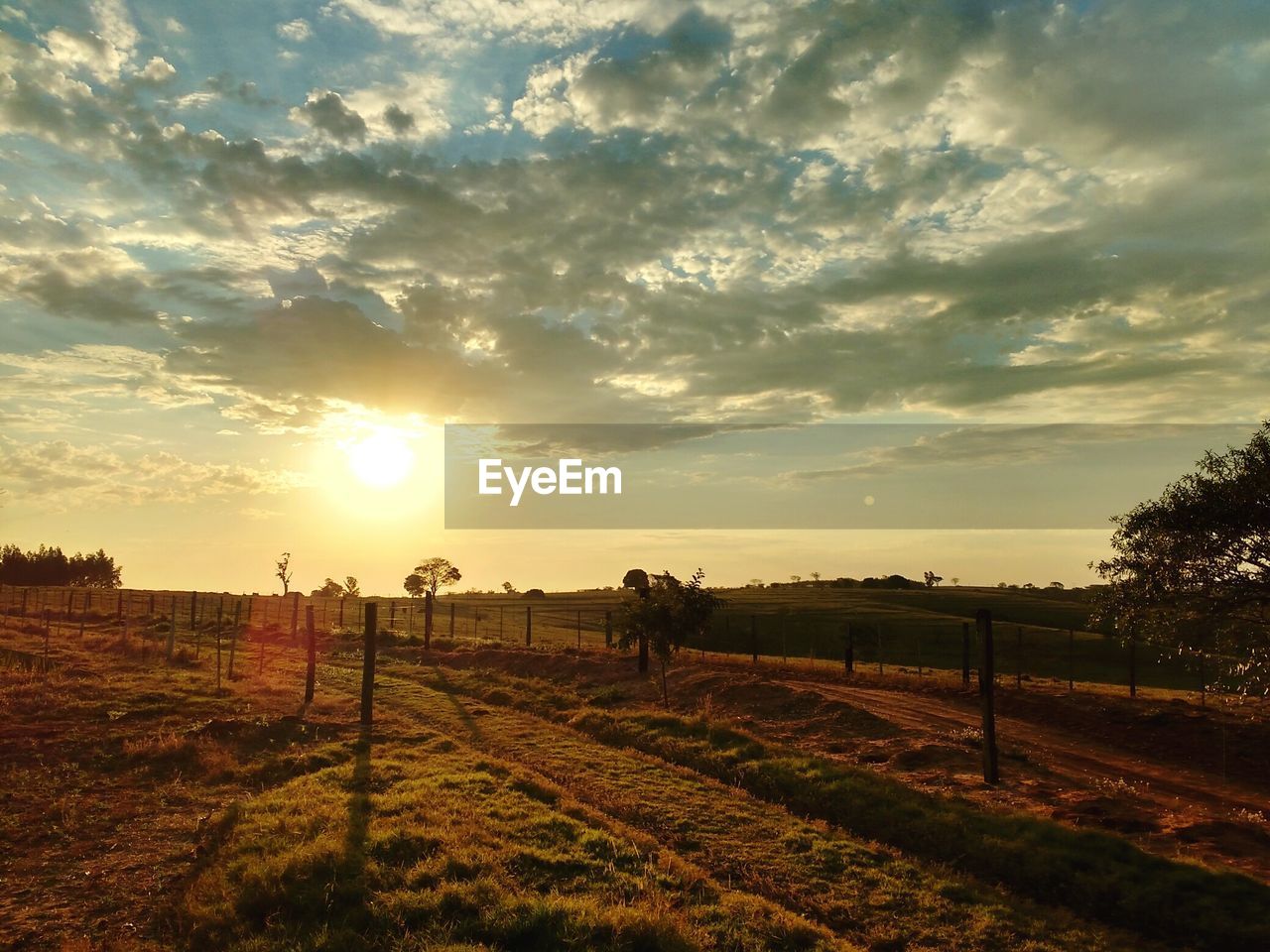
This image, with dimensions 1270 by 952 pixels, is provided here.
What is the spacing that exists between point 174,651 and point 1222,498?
41.5m

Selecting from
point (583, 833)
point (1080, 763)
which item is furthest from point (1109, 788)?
point (583, 833)

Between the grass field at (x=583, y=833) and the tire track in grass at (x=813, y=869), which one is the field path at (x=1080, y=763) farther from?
the tire track in grass at (x=813, y=869)

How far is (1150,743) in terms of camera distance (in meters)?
24.2

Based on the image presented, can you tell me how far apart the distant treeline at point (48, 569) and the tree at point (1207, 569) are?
128207mm

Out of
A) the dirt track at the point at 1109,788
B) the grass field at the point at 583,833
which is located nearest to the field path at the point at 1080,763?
the dirt track at the point at 1109,788

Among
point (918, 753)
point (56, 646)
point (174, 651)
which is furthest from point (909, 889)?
point (56, 646)

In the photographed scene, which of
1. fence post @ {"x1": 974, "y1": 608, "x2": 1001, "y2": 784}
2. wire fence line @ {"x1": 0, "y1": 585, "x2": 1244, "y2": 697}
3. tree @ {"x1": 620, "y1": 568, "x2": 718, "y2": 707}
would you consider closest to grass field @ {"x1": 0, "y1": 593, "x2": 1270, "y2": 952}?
fence post @ {"x1": 974, "y1": 608, "x2": 1001, "y2": 784}

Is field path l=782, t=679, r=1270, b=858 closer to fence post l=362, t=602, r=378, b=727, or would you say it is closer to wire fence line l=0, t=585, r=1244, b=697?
wire fence line l=0, t=585, r=1244, b=697

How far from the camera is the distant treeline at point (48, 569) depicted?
375 feet

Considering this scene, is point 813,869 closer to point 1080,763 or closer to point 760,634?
point 1080,763

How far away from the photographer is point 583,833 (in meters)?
13.4

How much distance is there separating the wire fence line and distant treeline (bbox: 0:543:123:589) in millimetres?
35317

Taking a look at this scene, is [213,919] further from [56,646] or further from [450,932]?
[56,646]

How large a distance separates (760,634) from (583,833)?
69.3 metres
